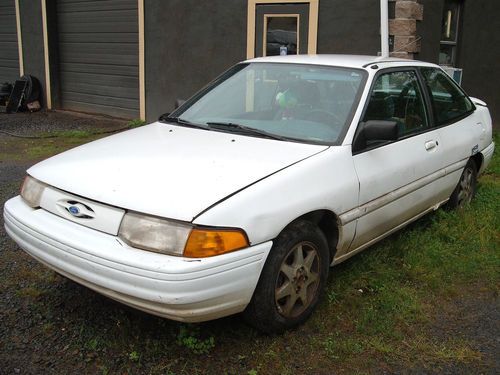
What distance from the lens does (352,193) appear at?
133 inches

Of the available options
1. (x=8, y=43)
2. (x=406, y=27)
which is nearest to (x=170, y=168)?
(x=406, y=27)

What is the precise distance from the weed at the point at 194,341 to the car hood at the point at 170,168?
0.77m

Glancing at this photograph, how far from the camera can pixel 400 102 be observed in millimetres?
4227

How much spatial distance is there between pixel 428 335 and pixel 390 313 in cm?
28

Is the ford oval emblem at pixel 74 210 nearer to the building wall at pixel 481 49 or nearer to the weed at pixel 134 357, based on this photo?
the weed at pixel 134 357

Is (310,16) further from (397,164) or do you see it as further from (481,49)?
(397,164)

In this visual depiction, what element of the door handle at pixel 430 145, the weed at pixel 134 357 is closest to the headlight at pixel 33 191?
the weed at pixel 134 357

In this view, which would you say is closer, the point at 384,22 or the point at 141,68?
the point at 384,22

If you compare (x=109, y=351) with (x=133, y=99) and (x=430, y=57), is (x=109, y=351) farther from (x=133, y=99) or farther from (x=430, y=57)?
(x=133, y=99)

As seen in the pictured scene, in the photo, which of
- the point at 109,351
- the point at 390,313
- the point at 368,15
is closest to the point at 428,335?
the point at 390,313

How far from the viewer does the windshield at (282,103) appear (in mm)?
3660

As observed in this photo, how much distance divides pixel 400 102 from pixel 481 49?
6274 mm

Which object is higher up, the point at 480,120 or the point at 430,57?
the point at 430,57

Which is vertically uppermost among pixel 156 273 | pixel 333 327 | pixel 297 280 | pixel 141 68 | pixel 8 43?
pixel 8 43
